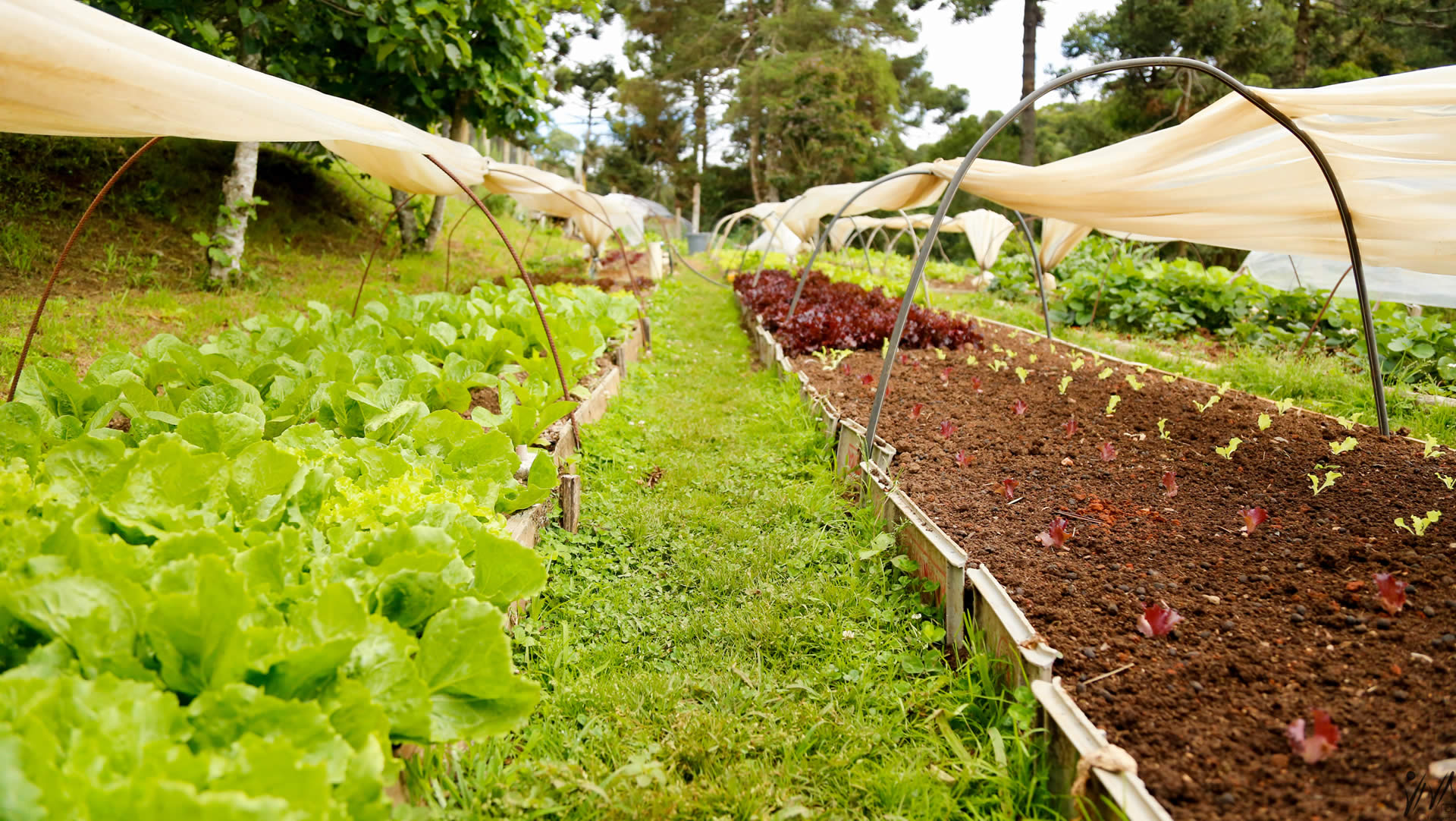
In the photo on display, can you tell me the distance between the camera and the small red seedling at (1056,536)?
7.97ft

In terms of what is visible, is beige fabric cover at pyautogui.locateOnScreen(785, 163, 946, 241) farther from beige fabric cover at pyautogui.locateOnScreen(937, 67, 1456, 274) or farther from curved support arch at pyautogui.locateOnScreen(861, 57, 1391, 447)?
curved support arch at pyautogui.locateOnScreen(861, 57, 1391, 447)

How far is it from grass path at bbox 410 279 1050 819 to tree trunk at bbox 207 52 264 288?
13.5ft

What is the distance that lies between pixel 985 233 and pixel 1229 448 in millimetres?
11026

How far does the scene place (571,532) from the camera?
9.79 ft

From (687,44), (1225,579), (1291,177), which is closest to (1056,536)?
(1225,579)

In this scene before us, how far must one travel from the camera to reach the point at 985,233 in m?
13.3

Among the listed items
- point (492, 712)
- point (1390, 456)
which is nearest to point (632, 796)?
point (492, 712)

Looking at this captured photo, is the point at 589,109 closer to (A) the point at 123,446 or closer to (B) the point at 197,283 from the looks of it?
(B) the point at 197,283

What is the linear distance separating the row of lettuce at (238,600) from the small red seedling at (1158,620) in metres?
1.53

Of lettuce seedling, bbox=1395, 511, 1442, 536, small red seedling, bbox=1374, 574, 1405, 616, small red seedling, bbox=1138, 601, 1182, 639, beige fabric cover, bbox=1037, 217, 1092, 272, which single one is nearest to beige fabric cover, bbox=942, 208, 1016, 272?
beige fabric cover, bbox=1037, 217, 1092, 272

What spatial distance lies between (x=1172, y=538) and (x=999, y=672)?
91cm

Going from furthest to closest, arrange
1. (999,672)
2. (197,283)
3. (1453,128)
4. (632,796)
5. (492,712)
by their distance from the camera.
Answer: (197,283), (1453,128), (999,672), (632,796), (492,712)

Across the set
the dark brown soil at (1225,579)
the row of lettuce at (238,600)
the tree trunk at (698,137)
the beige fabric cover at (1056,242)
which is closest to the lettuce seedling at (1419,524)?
the dark brown soil at (1225,579)

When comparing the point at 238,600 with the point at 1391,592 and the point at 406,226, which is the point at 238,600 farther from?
the point at 406,226
